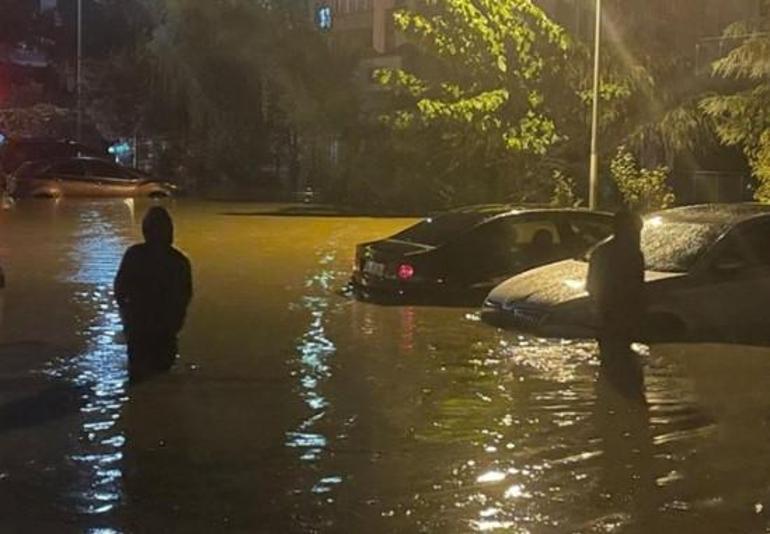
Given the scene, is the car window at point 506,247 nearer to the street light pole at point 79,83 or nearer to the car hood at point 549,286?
the car hood at point 549,286

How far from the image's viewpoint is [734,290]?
12.4m

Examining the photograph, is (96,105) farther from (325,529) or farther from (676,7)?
(325,529)

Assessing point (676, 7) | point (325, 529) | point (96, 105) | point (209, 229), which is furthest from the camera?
point (96, 105)

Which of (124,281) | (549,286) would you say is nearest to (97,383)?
(124,281)

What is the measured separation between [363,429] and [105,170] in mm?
32202

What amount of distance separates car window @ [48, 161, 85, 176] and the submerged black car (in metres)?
25.3

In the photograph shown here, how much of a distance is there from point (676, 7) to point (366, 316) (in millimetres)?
25181

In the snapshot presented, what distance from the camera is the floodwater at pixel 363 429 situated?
22.4 feet

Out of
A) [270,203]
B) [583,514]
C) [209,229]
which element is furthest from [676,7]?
[583,514]

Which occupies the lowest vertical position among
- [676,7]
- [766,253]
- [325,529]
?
[325,529]

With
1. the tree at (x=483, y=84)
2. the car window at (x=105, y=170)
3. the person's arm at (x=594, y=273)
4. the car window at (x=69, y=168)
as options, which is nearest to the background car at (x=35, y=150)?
the car window at (x=105, y=170)

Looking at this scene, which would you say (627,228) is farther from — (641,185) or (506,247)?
(641,185)

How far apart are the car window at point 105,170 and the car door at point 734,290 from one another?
96.6 ft

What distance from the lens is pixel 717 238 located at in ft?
41.2
